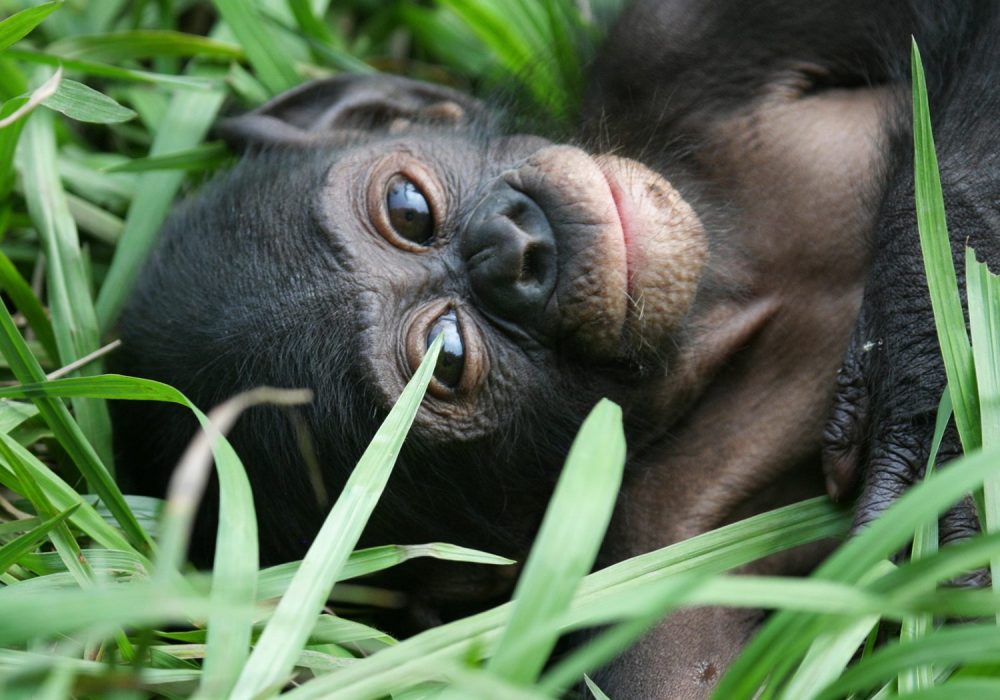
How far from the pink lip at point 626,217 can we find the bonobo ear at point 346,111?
0.73 meters

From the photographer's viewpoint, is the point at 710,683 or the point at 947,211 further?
the point at 710,683

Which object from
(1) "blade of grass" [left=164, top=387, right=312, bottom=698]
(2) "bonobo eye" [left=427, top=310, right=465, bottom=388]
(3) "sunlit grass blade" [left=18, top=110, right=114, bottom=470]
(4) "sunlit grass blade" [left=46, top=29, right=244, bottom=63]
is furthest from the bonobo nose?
(4) "sunlit grass blade" [left=46, top=29, right=244, bottom=63]

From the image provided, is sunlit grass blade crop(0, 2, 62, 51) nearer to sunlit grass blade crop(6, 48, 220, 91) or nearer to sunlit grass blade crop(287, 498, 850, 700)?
sunlit grass blade crop(6, 48, 220, 91)

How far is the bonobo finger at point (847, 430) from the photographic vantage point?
2.37m

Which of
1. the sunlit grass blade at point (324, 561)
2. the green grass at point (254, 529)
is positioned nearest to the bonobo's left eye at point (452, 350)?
the green grass at point (254, 529)

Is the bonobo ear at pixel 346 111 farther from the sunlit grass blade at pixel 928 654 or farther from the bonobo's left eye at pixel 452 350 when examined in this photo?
the sunlit grass blade at pixel 928 654

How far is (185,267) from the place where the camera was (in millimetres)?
2809

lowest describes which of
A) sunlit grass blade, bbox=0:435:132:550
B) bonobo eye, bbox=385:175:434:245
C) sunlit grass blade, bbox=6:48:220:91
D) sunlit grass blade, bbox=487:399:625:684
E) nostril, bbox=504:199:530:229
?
sunlit grass blade, bbox=0:435:132:550

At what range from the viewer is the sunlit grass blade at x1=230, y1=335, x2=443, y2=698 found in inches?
59.6

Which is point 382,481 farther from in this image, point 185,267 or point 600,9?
point 600,9

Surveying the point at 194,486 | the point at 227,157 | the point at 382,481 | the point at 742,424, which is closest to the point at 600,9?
the point at 227,157

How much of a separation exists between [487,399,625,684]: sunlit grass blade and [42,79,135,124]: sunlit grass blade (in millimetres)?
1504

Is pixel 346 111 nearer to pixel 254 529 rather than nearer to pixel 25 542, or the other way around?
pixel 25 542

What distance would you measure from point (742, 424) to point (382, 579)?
100 centimetres
